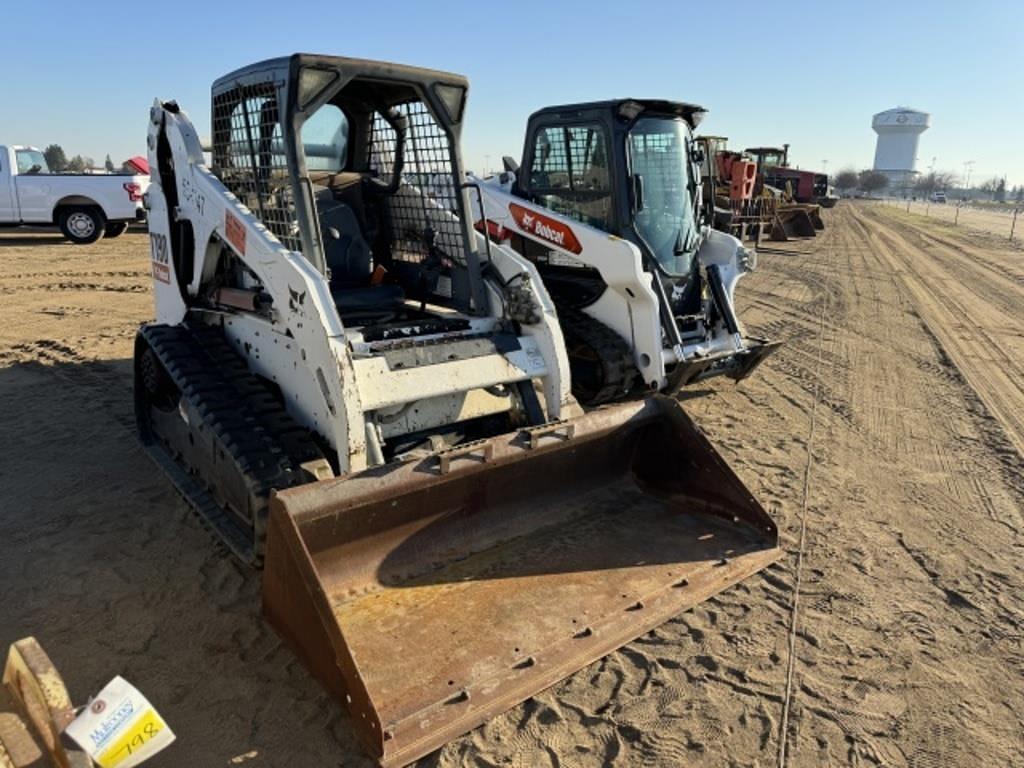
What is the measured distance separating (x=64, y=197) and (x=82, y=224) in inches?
28.3

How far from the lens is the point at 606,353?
19.0 feet

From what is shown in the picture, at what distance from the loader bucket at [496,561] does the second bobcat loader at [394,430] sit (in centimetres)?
1

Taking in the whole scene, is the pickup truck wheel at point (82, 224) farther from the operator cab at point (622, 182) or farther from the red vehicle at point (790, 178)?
the red vehicle at point (790, 178)

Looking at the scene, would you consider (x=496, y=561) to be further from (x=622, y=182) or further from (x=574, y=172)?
(x=574, y=172)

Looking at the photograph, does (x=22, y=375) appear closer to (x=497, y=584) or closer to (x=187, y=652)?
(x=187, y=652)

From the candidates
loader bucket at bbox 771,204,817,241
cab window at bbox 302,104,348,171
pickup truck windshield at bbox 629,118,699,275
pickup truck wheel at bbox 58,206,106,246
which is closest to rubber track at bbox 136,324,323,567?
cab window at bbox 302,104,348,171

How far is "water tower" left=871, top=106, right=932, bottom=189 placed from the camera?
170875mm

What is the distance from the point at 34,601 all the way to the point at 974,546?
493 cm

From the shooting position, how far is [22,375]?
6.80 m

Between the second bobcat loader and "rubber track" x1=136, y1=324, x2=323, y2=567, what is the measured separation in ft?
0.05

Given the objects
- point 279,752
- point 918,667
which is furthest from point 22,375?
point 918,667

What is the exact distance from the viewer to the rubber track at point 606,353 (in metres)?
5.79

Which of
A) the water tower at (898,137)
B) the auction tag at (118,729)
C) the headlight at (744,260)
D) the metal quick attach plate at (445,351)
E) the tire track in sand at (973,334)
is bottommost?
the tire track in sand at (973,334)

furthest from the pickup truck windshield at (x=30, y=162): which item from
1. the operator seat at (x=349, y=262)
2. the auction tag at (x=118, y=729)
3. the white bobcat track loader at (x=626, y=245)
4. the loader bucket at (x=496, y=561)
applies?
the auction tag at (x=118, y=729)
